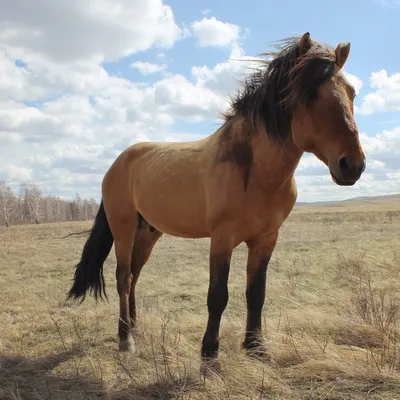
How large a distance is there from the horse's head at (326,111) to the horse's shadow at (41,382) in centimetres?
260

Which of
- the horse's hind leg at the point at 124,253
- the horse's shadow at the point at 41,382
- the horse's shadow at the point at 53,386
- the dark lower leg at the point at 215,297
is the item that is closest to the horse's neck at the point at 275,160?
the dark lower leg at the point at 215,297

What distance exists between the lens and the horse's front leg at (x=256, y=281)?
12.2 ft

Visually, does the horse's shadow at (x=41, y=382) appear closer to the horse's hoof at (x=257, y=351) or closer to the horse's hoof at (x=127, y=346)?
the horse's hoof at (x=127, y=346)

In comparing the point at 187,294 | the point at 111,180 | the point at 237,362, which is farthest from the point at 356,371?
the point at 187,294

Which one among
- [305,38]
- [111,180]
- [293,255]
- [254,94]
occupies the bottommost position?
[293,255]

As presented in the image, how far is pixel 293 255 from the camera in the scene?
12719mm

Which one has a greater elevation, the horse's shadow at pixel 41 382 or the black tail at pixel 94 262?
the black tail at pixel 94 262

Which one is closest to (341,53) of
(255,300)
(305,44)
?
(305,44)

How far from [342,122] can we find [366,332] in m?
2.27

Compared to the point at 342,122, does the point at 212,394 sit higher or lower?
lower

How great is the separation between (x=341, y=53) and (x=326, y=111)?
60 cm

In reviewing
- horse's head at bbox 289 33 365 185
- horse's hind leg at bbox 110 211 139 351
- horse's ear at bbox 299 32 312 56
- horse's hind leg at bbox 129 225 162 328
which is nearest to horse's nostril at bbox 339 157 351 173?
horse's head at bbox 289 33 365 185

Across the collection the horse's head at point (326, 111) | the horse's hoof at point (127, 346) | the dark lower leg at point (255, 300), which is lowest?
the horse's hoof at point (127, 346)

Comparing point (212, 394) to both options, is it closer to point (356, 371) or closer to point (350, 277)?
point (356, 371)
